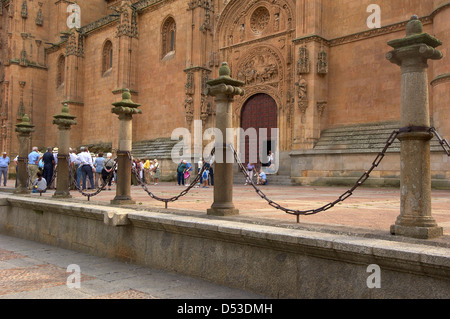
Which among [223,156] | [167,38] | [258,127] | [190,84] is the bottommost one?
[223,156]

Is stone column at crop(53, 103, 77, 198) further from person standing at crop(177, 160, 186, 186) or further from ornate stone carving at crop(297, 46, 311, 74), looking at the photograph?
ornate stone carving at crop(297, 46, 311, 74)

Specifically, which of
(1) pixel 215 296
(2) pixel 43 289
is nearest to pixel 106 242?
(2) pixel 43 289

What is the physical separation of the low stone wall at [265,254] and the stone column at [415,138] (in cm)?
36

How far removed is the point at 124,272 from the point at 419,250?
13.1ft

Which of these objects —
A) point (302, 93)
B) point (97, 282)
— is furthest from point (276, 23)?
point (97, 282)

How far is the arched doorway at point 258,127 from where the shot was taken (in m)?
19.9

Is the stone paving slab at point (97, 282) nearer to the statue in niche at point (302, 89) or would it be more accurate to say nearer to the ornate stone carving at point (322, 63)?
the statue in niche at point (302, 89)

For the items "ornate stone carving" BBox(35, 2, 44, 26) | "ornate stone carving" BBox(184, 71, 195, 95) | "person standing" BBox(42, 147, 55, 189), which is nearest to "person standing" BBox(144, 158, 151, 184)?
"ornate stone carving" BBox(184, 71, 195, 95)

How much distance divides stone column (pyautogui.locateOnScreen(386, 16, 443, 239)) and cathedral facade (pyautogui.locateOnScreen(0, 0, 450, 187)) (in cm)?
991

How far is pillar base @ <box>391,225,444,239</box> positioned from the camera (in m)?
3.81

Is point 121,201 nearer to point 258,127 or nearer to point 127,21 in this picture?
point 258,127

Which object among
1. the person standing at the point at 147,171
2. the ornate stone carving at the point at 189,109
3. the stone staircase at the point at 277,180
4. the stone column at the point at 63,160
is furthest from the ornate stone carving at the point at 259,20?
the stone column at the point at 63,160

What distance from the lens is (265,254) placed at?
444cm

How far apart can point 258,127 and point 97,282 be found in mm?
16008
